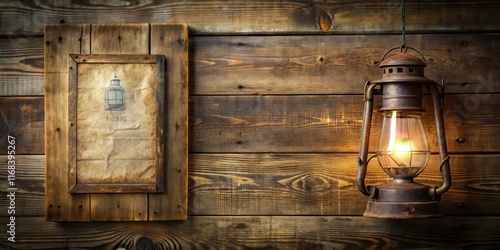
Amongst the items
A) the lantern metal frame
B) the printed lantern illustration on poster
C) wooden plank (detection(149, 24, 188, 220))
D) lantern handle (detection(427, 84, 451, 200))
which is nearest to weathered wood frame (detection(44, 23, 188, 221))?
wooden plank (detection(149, 24, 188, 220))

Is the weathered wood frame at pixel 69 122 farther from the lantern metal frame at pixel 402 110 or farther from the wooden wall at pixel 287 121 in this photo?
the lantern metal frame at pixel 402 110

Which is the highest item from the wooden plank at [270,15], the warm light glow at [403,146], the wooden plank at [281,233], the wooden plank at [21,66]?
the wooden plank at [270,15]

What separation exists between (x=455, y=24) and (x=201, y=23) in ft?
3.29

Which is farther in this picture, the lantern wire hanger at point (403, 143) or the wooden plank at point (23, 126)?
the wooden plank at point (23, 126)

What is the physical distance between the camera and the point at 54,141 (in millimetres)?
2531

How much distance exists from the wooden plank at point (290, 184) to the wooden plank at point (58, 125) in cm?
8

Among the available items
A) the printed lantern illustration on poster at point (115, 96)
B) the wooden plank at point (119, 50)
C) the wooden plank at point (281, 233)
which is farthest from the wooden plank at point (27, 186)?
the printed lantern illustration on poster at point (115, 96)

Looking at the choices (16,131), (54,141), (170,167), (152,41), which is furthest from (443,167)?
(16,131)

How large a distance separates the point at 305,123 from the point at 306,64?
0.76ft

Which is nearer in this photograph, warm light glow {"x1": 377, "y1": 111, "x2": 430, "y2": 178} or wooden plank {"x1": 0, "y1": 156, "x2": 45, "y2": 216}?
warm light glow {"x1": 377, "y1": 111, "x2": 430, "y2": 178}

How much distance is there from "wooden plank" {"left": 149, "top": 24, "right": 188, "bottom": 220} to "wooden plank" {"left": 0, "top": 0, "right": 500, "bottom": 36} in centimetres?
8

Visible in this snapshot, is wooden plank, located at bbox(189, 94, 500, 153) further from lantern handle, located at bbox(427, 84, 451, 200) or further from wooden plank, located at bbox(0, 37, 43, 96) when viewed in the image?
wooden plank, located at bbox(0, 37, 43, 96)

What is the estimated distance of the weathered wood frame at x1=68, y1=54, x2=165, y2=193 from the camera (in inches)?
98.7

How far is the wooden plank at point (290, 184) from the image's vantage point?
254 cm
